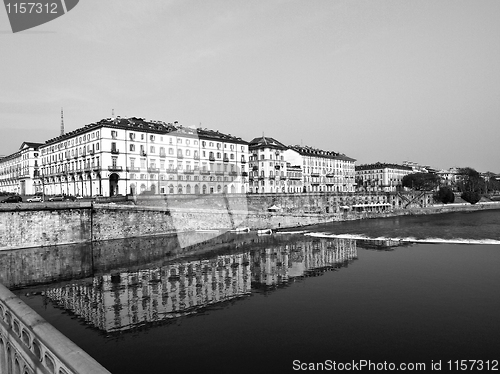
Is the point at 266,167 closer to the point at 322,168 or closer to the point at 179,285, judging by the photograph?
the point at 322,168

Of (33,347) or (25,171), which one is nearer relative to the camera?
(33,347)

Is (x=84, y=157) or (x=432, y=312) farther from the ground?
(x=84, y=157)

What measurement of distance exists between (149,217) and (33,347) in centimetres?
4914

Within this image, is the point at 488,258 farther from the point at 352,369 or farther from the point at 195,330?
the point at 195,330

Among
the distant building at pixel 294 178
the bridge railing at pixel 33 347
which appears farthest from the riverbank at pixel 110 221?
the bridge railing at pixel 33 347

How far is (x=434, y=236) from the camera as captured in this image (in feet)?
177

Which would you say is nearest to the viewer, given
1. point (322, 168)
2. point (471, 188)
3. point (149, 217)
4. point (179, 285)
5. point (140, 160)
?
point (179, 285)

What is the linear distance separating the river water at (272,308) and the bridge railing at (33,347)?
→ 8.21 meters

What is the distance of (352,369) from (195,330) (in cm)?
792

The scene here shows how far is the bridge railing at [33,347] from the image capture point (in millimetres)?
4512

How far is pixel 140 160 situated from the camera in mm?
67188

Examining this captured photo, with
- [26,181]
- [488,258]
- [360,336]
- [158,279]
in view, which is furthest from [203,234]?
[26,181]

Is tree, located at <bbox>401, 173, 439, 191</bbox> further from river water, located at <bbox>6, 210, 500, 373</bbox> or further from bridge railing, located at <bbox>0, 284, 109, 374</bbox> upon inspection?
bridge railing, located at <bbox>0, 284, 109, 374</bbox>

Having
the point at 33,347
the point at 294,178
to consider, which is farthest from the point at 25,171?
the point at 33,347
